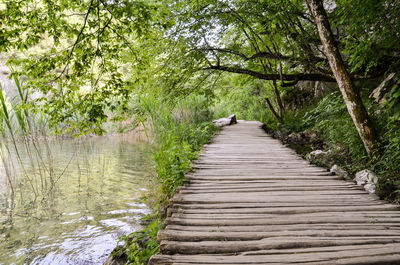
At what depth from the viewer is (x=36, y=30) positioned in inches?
115

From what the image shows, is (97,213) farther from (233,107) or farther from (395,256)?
(233,107)

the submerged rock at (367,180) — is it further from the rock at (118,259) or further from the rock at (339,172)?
the rock at (118,259)

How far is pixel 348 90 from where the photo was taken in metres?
3.81

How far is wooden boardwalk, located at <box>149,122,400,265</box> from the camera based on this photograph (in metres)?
1.80

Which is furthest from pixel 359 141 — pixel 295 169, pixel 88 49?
pixel 88 49

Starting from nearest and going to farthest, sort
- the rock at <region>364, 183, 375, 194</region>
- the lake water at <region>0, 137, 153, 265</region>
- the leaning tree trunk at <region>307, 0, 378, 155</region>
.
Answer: the rock at <region>364, 183, 375, 194</region>, the lake water at <region>0, 137, 153, 265</region>, the leaning tree trunk at <region>307, 0, 378, 155</region>

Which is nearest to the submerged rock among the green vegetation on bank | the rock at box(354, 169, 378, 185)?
the rock at box(354, 169, 378, 185)

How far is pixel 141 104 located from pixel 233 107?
13752 mm

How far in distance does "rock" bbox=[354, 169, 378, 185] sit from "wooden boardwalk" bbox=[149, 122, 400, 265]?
0.65 feet

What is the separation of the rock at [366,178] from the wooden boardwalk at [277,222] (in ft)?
0.65

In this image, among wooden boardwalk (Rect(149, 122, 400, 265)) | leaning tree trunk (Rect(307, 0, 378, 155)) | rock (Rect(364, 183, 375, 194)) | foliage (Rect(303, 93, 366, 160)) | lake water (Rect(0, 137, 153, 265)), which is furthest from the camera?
foliage (Rect(303, 93, 366, 160))

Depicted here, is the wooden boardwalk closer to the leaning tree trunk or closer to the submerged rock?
the submerged rock

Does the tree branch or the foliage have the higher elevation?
the tree branch

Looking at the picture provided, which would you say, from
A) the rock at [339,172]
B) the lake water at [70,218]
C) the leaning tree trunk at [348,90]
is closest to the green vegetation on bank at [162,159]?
the lake water at [70,218]
